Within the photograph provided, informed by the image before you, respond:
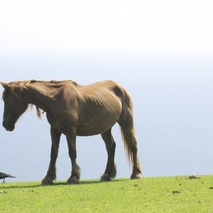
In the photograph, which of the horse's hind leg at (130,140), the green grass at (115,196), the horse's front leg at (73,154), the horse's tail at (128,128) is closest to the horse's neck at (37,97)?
the horse's front leg at (73,154)

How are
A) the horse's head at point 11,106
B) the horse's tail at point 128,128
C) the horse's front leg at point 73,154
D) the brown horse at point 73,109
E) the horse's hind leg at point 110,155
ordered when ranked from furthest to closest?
the horse's tail at point 128,128 < the horse's hind leg at point 110,155 < the horse's front leg at point 73,154 < the brown horse at point 73,109 < the horse's head at point 11,106

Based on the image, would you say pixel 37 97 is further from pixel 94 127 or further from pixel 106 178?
pixel 106 178

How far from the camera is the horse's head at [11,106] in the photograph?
16.7 m

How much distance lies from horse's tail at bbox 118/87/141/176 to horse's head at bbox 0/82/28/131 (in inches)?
107

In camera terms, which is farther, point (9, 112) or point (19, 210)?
point (9, 112)

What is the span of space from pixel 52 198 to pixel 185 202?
2391mm

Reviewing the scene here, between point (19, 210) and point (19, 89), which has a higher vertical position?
point (19, 89)

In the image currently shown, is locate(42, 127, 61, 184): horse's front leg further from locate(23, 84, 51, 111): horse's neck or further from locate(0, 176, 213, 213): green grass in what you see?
locate(23, 84, 51, 111): horse's neck

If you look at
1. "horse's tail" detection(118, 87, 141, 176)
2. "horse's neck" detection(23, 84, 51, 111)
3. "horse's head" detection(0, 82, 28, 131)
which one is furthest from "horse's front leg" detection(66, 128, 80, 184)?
"horse's tail" detection(118, 87, 141, 176)

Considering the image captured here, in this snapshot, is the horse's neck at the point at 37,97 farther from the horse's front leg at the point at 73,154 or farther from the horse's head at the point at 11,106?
the horse's front leg at the point at 73,154

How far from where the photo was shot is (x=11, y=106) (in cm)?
1678

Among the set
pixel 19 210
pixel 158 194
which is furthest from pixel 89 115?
pixel 19 210

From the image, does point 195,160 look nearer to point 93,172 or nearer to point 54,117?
point 93,172

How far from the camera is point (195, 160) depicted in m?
129
